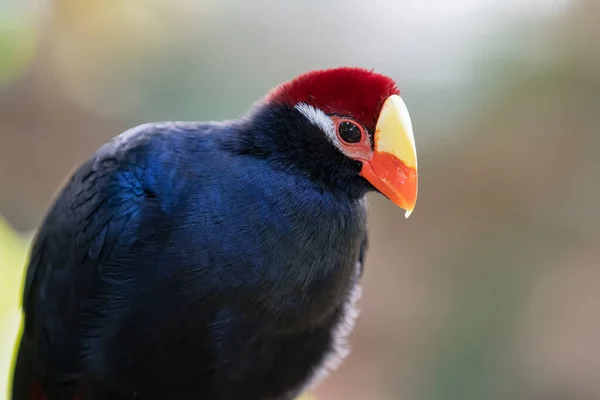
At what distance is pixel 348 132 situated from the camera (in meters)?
0.95

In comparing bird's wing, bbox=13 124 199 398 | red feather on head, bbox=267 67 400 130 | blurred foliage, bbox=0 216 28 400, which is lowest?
blurred foliage, bbox=0 216 28 400

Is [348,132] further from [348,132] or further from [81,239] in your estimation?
[81,239]

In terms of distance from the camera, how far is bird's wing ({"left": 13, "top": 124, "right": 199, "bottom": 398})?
3.18 ft

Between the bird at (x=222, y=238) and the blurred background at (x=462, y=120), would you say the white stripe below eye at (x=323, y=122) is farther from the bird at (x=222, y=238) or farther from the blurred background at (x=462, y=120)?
the blurred background at (x=462, y=120)

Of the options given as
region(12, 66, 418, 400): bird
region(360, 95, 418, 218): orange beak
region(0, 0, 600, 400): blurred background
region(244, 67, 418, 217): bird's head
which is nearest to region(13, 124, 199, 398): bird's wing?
region(12, 66, 418, 400): bird

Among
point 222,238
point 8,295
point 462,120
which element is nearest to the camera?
point 222,238

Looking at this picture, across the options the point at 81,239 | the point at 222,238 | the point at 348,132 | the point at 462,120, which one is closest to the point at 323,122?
the point at 348,132

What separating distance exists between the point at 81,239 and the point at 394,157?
567 millimetres

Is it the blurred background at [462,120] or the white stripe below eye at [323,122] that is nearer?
the white stripe below eye at [323,122]

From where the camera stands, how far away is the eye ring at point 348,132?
0.95 m

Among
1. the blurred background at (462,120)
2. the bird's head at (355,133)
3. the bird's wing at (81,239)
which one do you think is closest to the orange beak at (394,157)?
the bird's head at (355,133)

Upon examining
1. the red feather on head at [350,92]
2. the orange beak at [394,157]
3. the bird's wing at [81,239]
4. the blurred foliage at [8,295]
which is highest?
the red feather on head at [350,92]

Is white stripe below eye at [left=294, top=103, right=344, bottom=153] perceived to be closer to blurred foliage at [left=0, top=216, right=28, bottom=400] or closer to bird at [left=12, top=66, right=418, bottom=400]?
bird at [left=12, top=66, right=418, bottom=400]

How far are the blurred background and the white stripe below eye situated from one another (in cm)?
128
